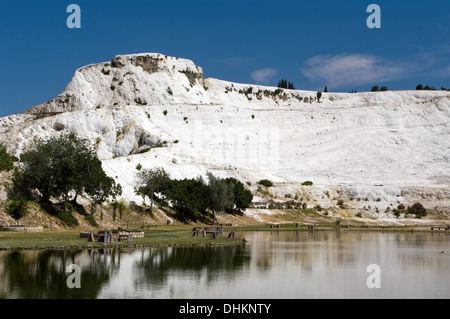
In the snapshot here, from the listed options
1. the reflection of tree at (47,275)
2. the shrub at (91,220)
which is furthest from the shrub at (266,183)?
the reflection of tree at (47,275)

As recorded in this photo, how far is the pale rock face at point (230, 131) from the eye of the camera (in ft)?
309

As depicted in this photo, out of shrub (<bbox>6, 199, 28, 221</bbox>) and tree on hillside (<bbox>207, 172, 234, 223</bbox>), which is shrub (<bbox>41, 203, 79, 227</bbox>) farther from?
tree on hillside (<bbox>207, 172, 234, 223</bbox>)

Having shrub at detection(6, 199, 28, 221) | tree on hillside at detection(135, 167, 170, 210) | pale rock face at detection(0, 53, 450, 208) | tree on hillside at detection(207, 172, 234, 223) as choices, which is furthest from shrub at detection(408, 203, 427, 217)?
shrub at detection(6, 199, 28, 221)

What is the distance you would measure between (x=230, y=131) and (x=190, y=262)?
88.3 meters

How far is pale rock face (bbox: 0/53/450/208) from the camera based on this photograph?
309 feet

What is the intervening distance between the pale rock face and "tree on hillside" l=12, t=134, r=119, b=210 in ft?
66.8

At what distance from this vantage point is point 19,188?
4672cm

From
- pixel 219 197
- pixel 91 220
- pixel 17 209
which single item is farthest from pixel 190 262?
pixel 219 197

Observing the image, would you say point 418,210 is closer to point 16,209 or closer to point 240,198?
point 240,198

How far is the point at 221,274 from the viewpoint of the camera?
2380 centimetres

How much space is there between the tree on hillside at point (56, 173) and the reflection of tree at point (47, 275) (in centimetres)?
1934

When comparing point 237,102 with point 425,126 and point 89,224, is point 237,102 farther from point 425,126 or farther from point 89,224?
point 89,224

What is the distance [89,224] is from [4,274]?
27.2m
